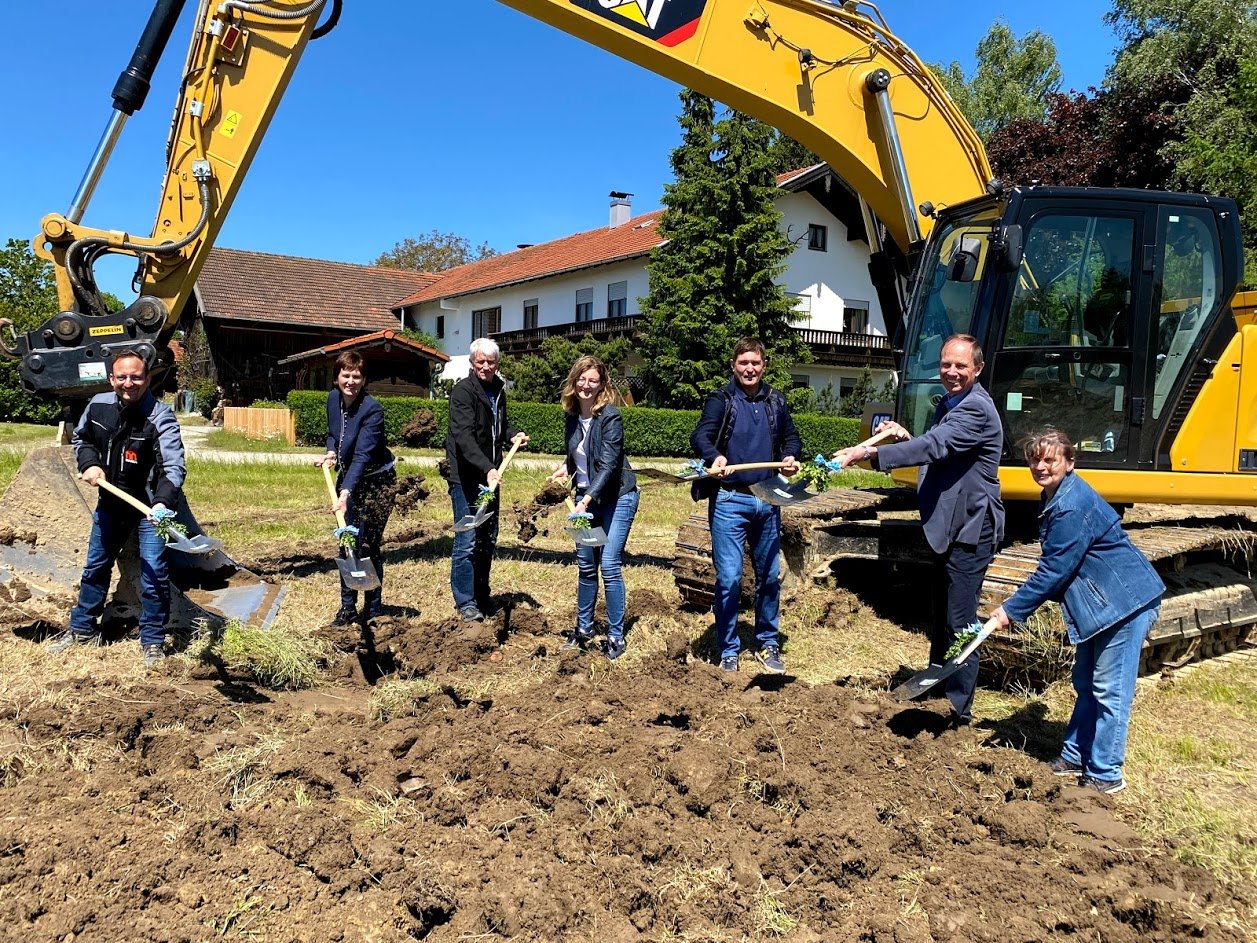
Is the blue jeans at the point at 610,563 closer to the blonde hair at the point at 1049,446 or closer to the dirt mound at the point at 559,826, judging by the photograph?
the dirt mound at the point at 559,826

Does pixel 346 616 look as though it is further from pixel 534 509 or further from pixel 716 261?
pixel 716 261

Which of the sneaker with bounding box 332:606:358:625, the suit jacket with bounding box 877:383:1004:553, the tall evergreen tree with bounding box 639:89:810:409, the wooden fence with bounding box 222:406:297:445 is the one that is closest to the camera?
the suit jacket with bounding box 877:383:1004:553

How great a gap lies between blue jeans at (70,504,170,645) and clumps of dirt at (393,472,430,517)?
510 centimetres

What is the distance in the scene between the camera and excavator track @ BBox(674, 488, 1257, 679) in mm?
5129

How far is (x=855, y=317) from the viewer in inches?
1209

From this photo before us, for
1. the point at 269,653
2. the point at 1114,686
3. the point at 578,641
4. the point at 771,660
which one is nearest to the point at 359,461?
the point at 269,653

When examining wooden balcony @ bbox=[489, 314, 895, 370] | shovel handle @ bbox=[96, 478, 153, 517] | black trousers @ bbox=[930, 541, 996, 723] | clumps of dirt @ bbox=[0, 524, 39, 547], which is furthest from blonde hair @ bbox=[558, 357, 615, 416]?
wooden balcony @ bbox=[489, 314, 895, 370]

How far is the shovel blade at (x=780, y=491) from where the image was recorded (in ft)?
16.8

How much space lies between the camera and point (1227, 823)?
3.69m

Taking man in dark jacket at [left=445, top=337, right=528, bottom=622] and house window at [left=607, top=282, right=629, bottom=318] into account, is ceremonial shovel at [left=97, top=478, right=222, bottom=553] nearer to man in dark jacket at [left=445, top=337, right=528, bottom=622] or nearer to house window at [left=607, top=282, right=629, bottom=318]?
man in dark jacket at [left=445, top=337, right=528, bottom=622]

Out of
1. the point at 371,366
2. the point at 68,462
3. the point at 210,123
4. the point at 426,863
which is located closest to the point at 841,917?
the point at 426,863

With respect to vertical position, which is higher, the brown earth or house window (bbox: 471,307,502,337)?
house window (bbox: 471,307,502,337)

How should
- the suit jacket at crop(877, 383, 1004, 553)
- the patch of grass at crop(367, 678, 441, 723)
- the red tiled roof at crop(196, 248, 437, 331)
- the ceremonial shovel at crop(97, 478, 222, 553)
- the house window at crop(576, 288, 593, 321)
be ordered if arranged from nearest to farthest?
the suit jacket at crop(877, 383, 1004, 553), the patch of grass at crop(367, 678, 441, 723), the ceremonial shovel at crop(97, 478, 222, 553), the house window at crop(576, 288, 593, 321), the red tiled roof at crop(196, 248, 437, 331)

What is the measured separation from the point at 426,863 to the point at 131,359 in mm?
3428
